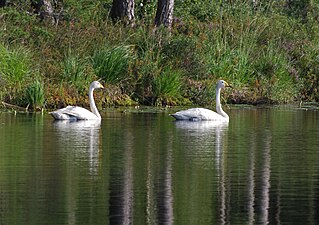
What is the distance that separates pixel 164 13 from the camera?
124 feet

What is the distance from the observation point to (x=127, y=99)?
3262 cm

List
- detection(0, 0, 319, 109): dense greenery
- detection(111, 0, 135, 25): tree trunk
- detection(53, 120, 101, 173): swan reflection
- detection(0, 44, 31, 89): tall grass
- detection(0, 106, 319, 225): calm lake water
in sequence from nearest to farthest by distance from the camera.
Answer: detection(0, 106, 319, 225): calm lake water, detection(53, 120, 101, 173): swan reflection, detection(0, 44, 31, 89): tall grass, detection(0, 0, 319, 109): dense greenery, detection(111, 0, 135, 25): tree trunk

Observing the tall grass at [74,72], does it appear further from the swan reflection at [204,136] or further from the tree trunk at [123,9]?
the tree trunk at [123,9]

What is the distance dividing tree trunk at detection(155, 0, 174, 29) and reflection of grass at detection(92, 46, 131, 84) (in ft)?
14.2

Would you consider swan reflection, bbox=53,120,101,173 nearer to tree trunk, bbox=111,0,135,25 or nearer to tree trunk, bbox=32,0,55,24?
tree trunk, bbox=111,0,135,25

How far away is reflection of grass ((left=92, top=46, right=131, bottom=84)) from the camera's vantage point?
32.9 metres

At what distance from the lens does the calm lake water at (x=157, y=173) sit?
13.8 metres

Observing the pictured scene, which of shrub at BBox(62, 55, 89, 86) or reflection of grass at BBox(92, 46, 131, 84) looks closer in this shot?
shrub at BBox(62, 55, 89, 86)

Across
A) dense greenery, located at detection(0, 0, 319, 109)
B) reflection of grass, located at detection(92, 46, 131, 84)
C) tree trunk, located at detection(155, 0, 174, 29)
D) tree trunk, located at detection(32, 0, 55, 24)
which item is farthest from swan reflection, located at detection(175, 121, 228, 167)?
tree trunk, located at detection(32, 0, 55, 24)

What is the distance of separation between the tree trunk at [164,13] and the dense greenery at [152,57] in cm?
50

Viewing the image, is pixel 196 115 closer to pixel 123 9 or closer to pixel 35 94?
pixel 35 94

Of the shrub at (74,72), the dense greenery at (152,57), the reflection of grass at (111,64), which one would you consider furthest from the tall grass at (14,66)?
the reflection of grass at (111,64)

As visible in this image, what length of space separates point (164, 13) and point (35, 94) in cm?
879

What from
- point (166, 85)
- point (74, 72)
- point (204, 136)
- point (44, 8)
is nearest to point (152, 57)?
point (166, 85)
